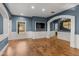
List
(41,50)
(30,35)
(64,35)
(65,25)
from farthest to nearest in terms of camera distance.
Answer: (30,35), (64,35), (65,25), (41,50)

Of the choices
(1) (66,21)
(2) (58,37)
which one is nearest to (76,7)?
(1) (66,21)

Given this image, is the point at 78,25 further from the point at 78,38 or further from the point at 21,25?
the point at 21,25

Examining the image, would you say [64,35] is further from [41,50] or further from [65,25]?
[41,50]

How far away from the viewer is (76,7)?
4.36 m

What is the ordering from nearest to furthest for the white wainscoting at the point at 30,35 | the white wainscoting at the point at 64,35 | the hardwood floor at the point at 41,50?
the hardwood floor at the point at 41,50, the white wainscoting at the point at 30,35, the white wainscoting at the point at 64,35

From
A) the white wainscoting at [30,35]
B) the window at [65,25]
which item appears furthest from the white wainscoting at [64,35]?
the white wainscoting at [30,35]

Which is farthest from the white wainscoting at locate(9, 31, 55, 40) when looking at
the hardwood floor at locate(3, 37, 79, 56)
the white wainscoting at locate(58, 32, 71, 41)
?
the white wainscoting at locate(58, 32, 71, 41)

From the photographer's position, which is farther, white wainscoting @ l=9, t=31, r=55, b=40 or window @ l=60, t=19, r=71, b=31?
window @ l=60, t=19, r=71, b=31

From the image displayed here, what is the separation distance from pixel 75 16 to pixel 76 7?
0.44 meters

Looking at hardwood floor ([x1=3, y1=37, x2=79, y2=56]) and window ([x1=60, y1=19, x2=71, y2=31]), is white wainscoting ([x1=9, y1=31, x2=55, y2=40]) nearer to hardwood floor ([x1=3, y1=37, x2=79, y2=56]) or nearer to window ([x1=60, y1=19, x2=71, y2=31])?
hardwood floor ([x1=3, y1=37, x2=79, y2=56])

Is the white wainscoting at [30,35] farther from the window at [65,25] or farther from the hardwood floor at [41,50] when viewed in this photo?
the window at [65,25]

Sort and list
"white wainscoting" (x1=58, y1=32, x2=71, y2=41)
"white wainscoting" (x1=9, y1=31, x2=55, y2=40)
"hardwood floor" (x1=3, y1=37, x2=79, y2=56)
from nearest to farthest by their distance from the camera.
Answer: "hardwood floor" (x1=3, y1=37, x2=79, y2=56) → "white wainscoting" (x1=9, y1=31, x2=55, y2=40) → "white wainscoting" (x1=58, y1=32, x2=71, y2=41)

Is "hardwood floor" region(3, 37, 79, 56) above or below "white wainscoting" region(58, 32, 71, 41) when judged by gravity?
below

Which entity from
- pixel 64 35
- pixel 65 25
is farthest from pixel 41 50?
pixel 65 25
